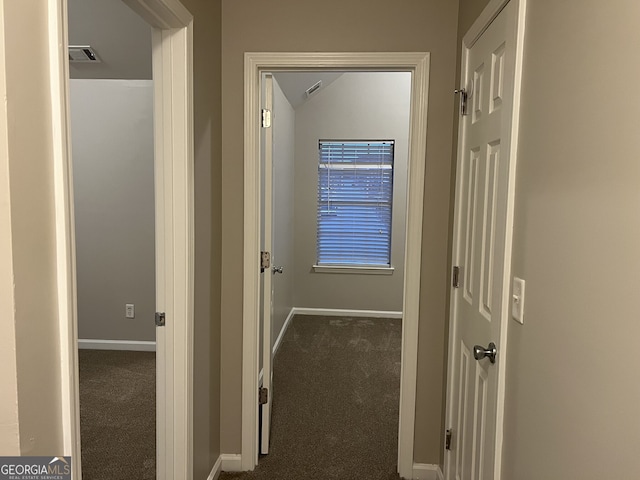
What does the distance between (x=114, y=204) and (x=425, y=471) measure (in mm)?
A: 3134

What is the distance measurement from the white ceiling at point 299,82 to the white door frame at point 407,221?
1.75m

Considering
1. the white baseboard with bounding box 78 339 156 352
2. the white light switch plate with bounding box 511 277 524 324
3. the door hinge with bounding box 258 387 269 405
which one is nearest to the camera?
the white light switch plate with bounding box 511 277 524 324

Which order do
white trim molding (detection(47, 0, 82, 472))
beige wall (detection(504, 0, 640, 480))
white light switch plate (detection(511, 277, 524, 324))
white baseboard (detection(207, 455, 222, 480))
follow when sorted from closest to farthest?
beige wall (detection(504, 0, 640, 480)), white trim molding (detection(47, 0, 82, 472)), white light switch plate (detection(511, 277, 524, 324)), white baseboard (detection(207, 455, 222, 480))

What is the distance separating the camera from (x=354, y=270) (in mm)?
5387

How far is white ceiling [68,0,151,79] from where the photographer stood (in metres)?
2.86

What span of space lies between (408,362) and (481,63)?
1405mm

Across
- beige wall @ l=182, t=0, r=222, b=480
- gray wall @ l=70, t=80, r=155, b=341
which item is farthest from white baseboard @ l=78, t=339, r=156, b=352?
beige wall @ l=182, t=0, r=222, b=480

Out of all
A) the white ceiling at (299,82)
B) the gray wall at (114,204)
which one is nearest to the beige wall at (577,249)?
the white ceiling at (299,82)

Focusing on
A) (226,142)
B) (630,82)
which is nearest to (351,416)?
(226,142)

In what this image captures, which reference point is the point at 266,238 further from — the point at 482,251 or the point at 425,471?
the point at 425,471

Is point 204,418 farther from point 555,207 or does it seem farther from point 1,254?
point 555,207

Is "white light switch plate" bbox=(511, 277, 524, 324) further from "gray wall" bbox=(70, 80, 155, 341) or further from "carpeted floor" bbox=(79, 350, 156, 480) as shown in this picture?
"gray wall" bbox=(70, 80, 155, 341)

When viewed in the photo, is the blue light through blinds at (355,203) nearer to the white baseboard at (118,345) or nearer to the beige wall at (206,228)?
the white baseboard at (118,345)

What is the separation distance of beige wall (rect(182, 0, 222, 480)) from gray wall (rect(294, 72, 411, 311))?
3.07 metres
